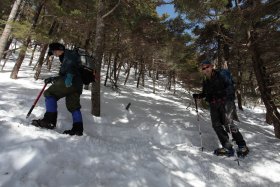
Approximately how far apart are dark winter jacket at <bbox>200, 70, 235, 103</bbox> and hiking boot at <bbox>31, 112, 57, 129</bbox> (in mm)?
3909

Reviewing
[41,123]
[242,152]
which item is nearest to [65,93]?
[41,123]

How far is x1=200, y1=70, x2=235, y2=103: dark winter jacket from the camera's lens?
6.94 m

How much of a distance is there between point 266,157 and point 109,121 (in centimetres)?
479

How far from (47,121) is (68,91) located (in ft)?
2.71

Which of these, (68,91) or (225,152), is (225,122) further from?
(68,91)

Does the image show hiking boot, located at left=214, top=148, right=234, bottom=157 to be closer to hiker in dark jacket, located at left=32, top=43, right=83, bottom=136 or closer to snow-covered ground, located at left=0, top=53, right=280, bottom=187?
snow-covered ground, located at left=0, top=53, right=280, bottom=187

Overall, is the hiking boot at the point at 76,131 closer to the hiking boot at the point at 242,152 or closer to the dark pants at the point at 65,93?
the dark pants at the point at 65,93

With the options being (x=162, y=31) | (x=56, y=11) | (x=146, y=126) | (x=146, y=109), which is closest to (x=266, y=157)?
(x=146, y=126)

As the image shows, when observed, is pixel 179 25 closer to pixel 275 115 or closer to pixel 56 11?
pixel 275 115

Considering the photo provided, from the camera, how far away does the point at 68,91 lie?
253 inches

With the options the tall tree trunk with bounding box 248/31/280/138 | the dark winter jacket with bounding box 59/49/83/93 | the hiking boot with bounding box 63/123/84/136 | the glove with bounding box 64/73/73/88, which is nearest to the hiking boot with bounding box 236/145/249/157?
the tall tree trunk with bounding box 248/31/280/138

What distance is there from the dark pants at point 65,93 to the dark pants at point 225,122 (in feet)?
11.4

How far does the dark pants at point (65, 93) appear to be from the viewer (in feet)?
21.0

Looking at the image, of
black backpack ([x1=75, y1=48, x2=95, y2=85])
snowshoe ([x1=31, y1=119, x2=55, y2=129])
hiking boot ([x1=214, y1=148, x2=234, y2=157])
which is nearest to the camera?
snowshoe ([x1=31, y1=119, x2=55, y2=129])
